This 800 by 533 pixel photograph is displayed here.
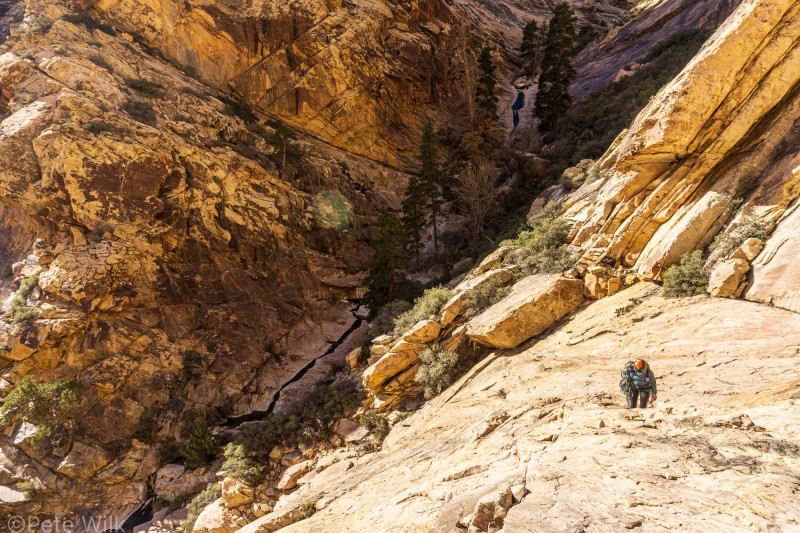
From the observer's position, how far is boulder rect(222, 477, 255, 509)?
1345 cm

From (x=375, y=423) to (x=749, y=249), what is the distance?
1179 centimetres

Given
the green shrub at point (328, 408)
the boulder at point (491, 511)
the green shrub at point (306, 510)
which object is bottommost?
the green shrub at point (328, 408)

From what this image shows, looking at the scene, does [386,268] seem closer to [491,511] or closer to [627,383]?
[627,383]

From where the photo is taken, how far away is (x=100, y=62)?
23672 millimetres

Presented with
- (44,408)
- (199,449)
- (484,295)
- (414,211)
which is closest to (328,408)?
(199,449)

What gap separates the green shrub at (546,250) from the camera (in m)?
13.3

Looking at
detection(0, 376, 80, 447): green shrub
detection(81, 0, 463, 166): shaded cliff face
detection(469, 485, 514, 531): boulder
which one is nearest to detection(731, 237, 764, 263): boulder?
detection(469, 485, 514, 531): boulder

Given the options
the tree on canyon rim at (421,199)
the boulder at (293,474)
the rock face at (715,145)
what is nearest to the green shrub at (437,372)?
the boulder at (293,474)

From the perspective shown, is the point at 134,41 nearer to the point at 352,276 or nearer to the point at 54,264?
the point at 54,264

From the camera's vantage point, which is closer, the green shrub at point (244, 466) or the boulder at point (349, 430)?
the green shrub at point (244, 466)

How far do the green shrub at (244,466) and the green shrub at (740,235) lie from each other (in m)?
15.7

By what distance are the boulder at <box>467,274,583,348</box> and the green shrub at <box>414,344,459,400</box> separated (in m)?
1.73

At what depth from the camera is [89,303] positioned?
18766mm

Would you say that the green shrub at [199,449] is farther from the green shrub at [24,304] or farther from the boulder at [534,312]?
the boulder at [534,312]
